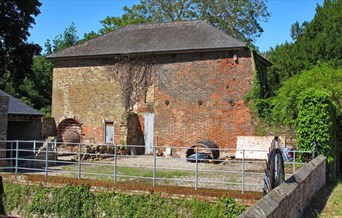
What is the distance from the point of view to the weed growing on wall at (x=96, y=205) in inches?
388

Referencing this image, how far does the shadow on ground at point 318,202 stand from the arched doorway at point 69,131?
658 inches

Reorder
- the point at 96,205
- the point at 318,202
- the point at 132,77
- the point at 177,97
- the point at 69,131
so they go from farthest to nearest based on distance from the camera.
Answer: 1. the point at 69,131
2. the point at 132,77
3. the point at 177,97
4. the point at 96,205
5. the point at 318,202

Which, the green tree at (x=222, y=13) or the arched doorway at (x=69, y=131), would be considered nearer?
the arched doorway at (x=69, y=131)

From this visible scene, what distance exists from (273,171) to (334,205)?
2.91m

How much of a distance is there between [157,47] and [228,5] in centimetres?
1687

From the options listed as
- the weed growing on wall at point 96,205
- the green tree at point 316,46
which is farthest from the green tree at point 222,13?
the weed growing on wall at point 96,205

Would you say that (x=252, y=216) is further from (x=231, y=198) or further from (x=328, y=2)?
(x=328, y=2)

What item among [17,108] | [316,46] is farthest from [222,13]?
[17,108]

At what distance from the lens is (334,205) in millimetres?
10102

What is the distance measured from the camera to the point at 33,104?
128 feet

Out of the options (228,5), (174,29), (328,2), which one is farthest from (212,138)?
(228,5)

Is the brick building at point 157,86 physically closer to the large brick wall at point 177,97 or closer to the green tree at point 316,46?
the large brick wall at point 177,97

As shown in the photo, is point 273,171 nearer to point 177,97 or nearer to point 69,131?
point 177,97

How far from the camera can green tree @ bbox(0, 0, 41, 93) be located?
27.9 meters
